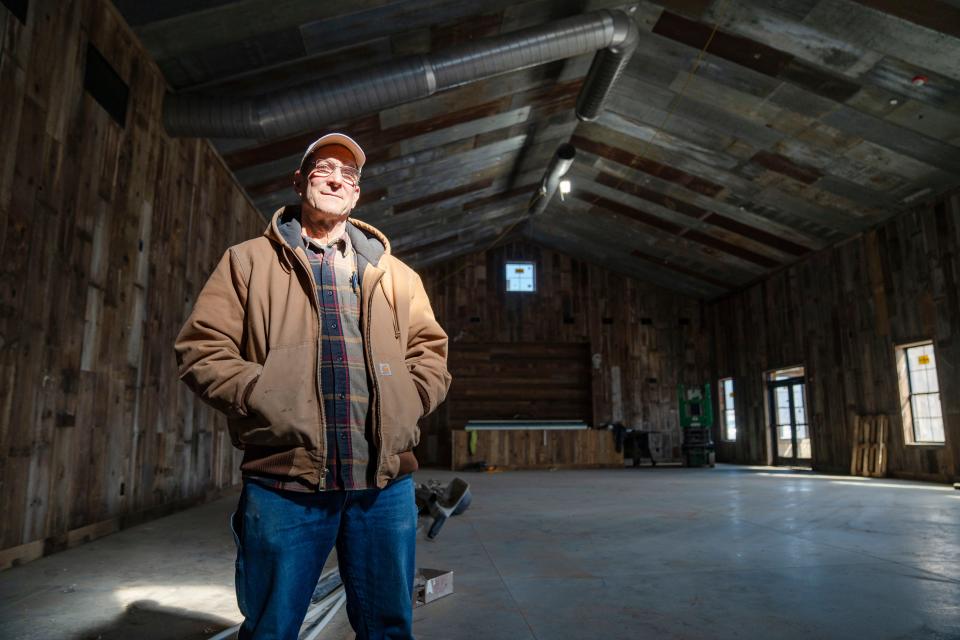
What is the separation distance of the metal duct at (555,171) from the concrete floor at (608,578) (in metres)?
6.28

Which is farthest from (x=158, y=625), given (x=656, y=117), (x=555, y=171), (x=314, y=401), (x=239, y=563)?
(x=555, y=171)

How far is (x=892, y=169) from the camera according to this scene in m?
8.35

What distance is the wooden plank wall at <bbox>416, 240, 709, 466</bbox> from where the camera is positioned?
1488 cm

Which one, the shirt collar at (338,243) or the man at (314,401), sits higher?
the shirt collar at (338,243)

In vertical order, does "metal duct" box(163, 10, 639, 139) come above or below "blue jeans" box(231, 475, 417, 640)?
above

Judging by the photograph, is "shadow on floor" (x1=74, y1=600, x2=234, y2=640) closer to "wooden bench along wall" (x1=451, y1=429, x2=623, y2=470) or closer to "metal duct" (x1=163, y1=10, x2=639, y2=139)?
"metal duct" (x1=163, y1=10, x2=639, y2=139)

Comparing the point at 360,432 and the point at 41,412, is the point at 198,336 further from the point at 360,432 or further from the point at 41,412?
the point at 41,412

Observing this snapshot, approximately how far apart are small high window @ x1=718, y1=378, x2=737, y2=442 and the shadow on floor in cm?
1399

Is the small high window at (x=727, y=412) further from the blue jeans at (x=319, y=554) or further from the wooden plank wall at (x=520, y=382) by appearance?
the blue jeans at (x=319, y=554)

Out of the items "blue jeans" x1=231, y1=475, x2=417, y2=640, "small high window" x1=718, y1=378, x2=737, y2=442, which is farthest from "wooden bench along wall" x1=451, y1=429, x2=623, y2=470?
"blue jeans" x1=231, y1=475, x2=417, y2=640

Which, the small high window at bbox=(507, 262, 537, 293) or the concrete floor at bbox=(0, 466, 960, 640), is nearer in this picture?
the concrete floor at bbox=(0, 466, 960, 640)

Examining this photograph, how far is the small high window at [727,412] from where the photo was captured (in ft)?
48.3

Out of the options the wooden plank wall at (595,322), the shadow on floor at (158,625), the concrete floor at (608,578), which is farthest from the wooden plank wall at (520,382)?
the shadow on floor at (158,625)

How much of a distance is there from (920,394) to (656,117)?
5.80 meters
